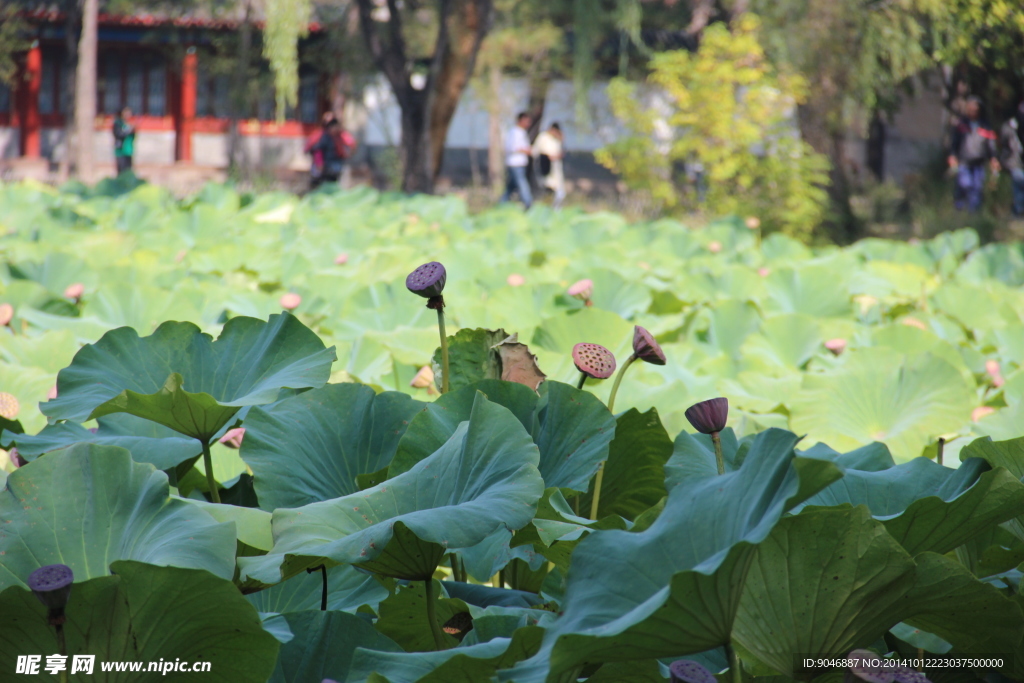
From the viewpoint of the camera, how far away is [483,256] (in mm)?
3762

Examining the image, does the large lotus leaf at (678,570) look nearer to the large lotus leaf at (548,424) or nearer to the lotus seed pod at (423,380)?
the large lotus leaf at (548,424)

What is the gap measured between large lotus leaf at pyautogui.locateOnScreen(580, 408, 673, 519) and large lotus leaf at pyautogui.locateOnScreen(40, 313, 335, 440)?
32 centimetres

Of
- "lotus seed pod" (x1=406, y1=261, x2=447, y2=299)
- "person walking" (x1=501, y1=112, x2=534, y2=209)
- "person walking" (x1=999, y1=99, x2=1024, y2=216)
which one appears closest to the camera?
"lotus seed pod" (x1=406, y1=261, x2=447, y2=299)

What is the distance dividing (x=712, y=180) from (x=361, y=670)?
8.18m

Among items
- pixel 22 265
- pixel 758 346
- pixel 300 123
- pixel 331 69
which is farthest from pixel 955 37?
pixel 300 123

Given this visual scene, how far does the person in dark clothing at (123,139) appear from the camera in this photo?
1430cm

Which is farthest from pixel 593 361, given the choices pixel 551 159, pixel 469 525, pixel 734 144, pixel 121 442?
pixel 551 159

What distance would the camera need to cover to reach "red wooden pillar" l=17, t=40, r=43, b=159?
58.0ft

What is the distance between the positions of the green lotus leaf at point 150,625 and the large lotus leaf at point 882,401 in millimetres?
1344

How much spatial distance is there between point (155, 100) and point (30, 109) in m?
2.12

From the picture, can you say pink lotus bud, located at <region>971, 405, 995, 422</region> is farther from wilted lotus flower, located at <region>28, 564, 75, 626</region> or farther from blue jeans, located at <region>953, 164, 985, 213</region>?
blue jeans, located at <region>953, 164, 985, 213</region>

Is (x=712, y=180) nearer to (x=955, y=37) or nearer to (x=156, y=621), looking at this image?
(x=955, y=37)

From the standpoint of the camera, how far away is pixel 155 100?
18516 millimetres

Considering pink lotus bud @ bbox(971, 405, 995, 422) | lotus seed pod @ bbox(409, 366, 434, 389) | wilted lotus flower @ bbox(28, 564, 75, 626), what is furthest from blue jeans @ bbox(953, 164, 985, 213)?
wilted lotus flower @ bbox(28, 564, 75, 626)
